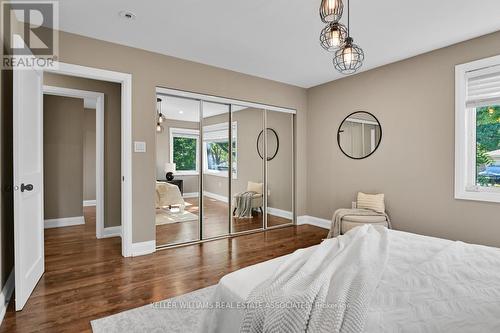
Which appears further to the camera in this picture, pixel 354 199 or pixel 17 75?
pixel 354 199

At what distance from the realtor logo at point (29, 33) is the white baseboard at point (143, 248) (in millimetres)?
2232

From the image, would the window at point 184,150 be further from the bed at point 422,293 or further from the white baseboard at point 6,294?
the bed at point 422,293

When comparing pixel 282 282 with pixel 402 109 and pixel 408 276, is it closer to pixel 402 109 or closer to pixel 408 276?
pixel 408 276

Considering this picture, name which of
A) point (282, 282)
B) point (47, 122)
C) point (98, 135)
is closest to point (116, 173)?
point (98, 135)

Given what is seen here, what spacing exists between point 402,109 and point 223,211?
120 inches

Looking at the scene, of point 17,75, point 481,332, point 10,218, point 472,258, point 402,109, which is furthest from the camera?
Result: point 402,109

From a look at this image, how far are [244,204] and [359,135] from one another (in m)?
2.21

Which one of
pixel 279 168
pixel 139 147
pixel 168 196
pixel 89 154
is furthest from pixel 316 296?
pixel 89 154

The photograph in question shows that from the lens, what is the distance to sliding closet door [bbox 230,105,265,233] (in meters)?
4.39

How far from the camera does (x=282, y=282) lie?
4.30 feet

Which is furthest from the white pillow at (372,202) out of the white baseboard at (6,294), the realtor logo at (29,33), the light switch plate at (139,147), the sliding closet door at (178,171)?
the realtor logo at (29,33)

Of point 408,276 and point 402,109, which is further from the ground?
point 402,109

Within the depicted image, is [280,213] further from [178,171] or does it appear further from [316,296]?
[316,296]

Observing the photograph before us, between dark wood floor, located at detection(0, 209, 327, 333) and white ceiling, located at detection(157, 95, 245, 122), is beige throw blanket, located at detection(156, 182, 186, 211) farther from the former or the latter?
white ceiling, located at detection(157, 95, 245, 122)
